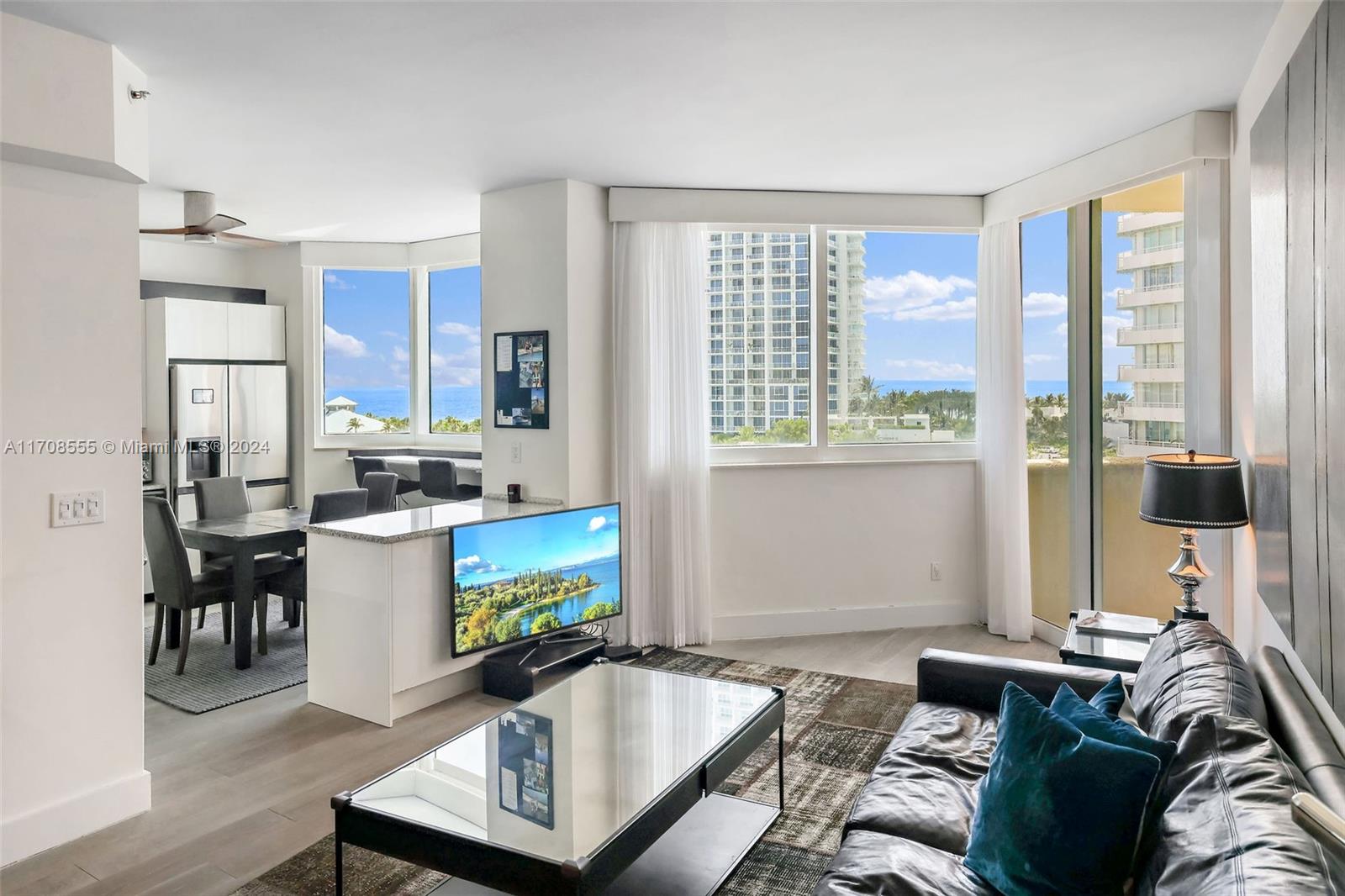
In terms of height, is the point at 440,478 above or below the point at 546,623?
above

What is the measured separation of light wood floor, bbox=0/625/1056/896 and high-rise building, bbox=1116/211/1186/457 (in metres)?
1.38

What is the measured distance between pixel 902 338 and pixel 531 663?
3.07 m

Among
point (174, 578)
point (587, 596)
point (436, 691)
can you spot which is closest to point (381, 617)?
point (436, 691)

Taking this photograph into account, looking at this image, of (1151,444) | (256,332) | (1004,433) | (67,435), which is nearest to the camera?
(67,435)

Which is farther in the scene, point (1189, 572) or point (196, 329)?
point (196, 329)

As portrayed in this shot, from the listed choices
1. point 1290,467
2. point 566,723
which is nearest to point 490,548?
point 566,723

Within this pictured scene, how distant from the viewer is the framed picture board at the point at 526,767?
2162mm

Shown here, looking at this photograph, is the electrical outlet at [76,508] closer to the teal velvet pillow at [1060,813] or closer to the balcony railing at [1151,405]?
the teal velvet pillow at [1060,813]

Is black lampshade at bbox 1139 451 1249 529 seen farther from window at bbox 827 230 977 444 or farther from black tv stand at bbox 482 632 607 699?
black tv stand at bbox 482 632 607 699

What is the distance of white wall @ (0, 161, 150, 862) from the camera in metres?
2.64

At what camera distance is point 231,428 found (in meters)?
6.37

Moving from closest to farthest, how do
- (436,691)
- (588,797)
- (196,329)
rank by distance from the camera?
(588,797), (436,691), (196,329)

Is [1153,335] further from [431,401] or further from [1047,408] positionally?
[431,401]

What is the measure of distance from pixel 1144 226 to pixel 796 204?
186cm
